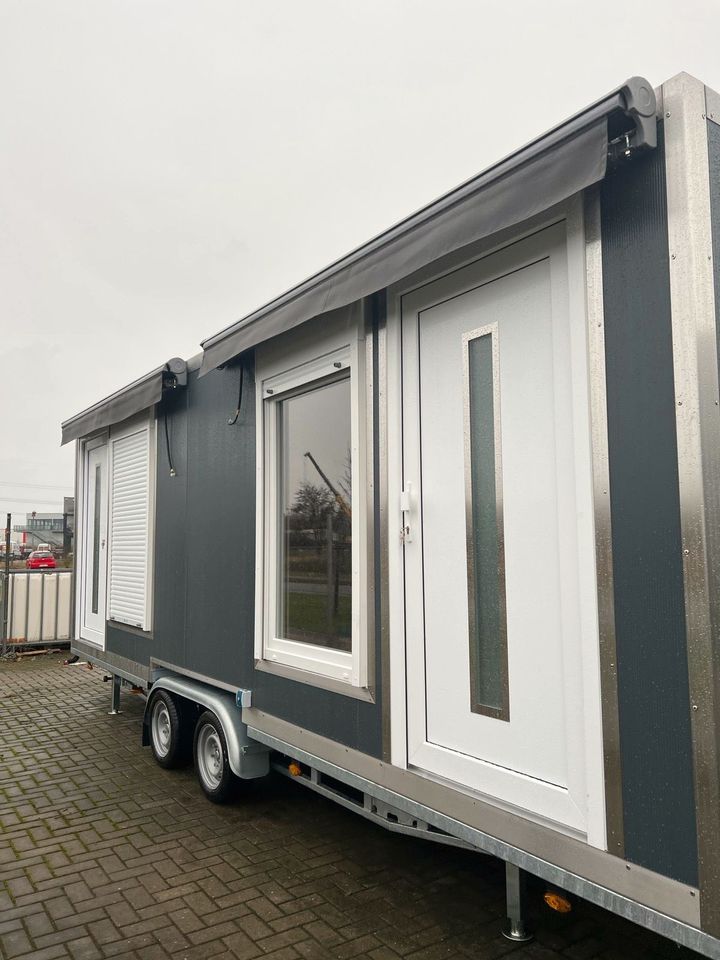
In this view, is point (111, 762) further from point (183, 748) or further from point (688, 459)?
point (688, 459)

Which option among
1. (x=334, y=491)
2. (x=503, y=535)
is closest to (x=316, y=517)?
(x=334, y=491)

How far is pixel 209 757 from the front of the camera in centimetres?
441

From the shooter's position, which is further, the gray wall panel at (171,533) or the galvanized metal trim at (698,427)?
the gray wall panel at (171,533)

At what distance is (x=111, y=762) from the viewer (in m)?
5.21

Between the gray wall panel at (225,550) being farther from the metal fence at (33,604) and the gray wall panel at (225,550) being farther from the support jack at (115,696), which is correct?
the metal fence at (33,604)

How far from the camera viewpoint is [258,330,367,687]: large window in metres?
3.04

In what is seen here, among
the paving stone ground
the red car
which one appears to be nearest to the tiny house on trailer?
the paving stone ground

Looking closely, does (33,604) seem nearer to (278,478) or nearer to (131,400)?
(131,400)

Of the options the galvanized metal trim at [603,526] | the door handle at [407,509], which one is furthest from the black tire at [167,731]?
the galvanized metal trim at [603,526]

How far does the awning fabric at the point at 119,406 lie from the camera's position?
479 centimetres

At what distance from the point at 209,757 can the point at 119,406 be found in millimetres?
2706

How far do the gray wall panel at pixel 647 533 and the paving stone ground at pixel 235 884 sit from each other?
1.29 m

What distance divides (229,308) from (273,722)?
23264 millimetres

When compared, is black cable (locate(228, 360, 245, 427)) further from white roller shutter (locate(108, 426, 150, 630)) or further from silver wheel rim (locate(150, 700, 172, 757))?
silver wheel rim (locate(150, 700, 172, 757))
